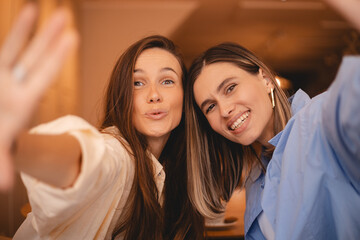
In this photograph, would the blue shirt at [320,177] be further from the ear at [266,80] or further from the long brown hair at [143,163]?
the long brown hair at [143,163]

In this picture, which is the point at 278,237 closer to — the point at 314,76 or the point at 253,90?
the point at 253,90

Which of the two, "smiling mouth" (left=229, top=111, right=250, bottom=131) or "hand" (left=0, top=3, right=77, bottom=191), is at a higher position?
"hand" (left=0, top=3, right=77, bottom=191)

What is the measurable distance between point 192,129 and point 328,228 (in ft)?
2.45

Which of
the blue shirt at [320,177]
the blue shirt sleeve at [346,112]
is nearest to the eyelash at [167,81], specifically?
the blue shirt at [320,177]

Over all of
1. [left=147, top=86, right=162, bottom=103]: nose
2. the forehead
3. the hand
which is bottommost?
[left=147, top=86, right=162, bottom=103]: nose

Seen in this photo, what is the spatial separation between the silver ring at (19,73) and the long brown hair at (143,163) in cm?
63

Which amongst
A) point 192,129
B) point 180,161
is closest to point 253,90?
point 192,129

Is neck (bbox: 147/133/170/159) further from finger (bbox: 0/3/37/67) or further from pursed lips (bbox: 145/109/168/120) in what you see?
finger (bbox: 0/3/37/67)

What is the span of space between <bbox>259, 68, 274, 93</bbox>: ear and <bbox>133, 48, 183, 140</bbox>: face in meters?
0.36

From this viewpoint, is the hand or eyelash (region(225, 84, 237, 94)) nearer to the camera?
the hand

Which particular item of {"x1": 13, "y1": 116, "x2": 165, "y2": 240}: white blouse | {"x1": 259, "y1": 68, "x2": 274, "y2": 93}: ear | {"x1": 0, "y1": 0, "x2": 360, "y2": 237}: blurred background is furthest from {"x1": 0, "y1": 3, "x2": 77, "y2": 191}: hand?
{"x1": 0, "y1": 0, "x2": 360, "y2": 237}: blurred background

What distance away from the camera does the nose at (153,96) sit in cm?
119

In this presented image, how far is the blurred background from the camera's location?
2840 mm

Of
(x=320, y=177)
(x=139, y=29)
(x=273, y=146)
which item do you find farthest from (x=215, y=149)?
(x=139, y=29)
